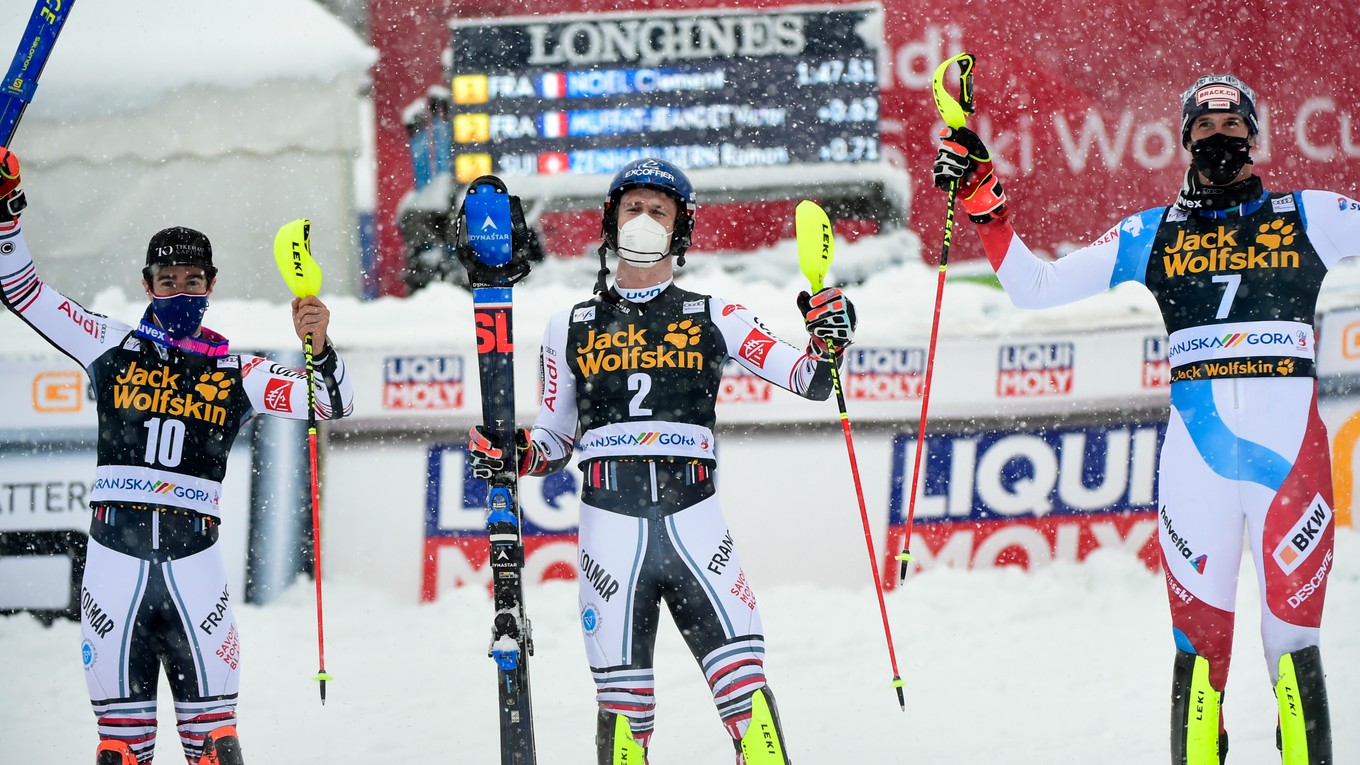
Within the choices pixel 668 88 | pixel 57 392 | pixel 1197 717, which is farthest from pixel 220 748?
pixel 668 88

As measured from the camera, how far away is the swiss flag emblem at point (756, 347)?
13.3 feet

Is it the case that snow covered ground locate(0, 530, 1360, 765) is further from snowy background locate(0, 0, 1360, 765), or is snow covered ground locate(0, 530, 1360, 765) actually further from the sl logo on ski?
the sl logo on ski

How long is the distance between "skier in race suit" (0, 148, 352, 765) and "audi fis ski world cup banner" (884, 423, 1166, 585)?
3.83m

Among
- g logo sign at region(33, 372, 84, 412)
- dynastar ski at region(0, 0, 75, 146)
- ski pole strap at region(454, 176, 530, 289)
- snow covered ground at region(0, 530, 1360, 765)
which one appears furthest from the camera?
g logo sign at region(33, 372, 84, 412)

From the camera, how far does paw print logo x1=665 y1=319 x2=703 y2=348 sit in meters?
4.00

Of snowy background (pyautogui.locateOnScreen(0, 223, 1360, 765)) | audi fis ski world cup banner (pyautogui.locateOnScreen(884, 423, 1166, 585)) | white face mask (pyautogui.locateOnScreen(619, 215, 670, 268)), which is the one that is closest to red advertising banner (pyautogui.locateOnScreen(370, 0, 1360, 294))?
snowy background (pyautogui.locateOnScreen(0, 223, 1360, 765))

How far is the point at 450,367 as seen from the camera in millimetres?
7051

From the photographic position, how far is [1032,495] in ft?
23.5

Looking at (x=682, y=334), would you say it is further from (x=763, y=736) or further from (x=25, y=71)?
(x=25, y=71)

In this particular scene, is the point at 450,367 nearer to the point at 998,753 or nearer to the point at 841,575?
the point at 841,575

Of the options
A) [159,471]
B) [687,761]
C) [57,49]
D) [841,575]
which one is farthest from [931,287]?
[57,49]

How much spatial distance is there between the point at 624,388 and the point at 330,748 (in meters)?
3.05

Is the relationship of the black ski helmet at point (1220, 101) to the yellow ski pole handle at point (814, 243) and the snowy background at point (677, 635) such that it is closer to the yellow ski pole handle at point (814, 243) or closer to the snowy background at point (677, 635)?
the yellow ski pole handle at point (814, 243)

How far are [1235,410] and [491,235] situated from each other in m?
2.28
